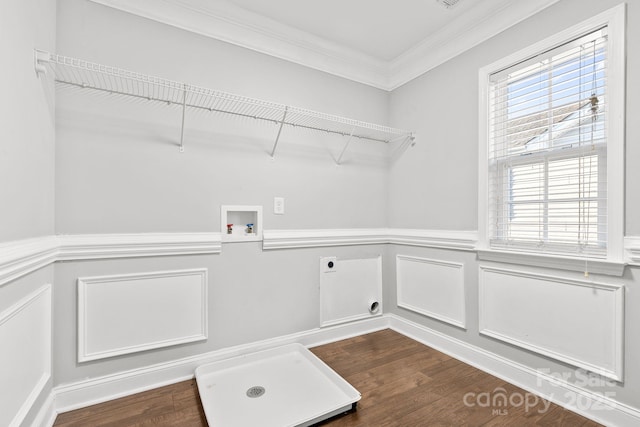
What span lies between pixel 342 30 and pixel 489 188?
159cm

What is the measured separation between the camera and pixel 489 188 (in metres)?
2.03

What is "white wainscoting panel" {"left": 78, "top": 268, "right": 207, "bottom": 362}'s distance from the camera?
1672 mm

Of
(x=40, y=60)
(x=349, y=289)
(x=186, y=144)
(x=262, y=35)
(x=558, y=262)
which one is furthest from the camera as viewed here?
(x=349, y=289)

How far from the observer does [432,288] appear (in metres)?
2.41

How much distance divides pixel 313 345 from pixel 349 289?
1.77 ft

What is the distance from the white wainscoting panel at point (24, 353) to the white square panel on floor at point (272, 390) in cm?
73

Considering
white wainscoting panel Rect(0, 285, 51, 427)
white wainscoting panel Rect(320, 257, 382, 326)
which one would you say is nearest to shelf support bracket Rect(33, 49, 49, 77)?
white wainscoting panel Rect(0, 285, 51, 427)

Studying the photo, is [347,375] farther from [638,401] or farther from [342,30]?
[342,30]

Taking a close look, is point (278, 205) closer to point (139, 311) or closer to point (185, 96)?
point (185, 96)

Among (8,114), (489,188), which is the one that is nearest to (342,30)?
(489,188)

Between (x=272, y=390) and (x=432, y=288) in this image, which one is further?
(x=432, y=288)

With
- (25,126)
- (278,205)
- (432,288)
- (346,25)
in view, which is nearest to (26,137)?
(25,126)

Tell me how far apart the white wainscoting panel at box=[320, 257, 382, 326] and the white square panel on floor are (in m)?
0.43

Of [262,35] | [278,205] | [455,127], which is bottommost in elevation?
[278,205]
